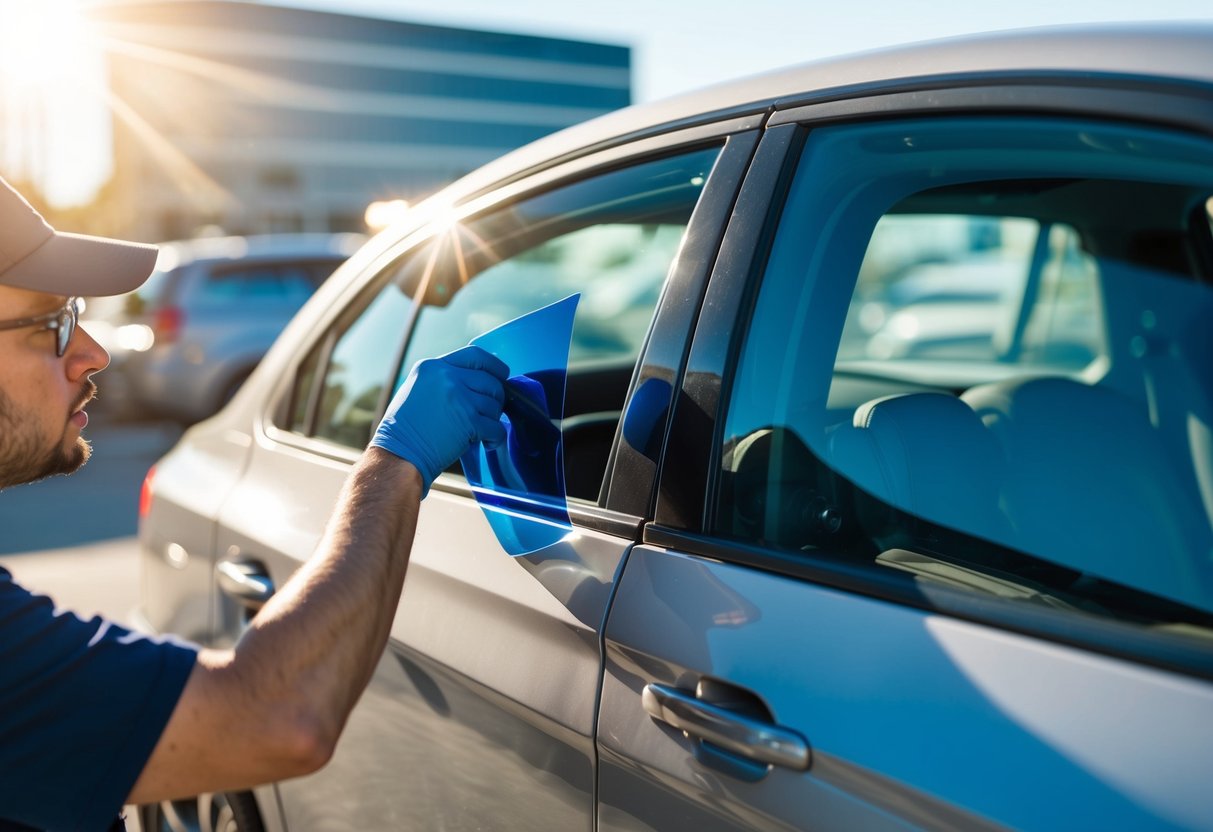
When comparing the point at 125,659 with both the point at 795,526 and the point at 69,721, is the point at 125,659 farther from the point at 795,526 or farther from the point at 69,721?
the point at 795,526

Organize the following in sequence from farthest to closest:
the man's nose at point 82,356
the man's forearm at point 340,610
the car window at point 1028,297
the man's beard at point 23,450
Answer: the car window at point 1028,297 → the man's nose at point 82,356 → the man's beard at point 23,450 → the man's forearm at point 340,610

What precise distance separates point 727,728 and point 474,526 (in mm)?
627

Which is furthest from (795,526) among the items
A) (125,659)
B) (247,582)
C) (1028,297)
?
(1028,297)

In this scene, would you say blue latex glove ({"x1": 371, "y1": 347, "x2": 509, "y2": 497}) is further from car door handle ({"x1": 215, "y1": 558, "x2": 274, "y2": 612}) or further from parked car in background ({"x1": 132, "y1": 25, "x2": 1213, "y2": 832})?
car door handle ({"x1": 215, "y1": 558, "x2": 274, "y2": 612})

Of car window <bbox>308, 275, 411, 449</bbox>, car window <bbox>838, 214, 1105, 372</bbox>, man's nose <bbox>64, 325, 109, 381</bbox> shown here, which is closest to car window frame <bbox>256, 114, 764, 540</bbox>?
car window <bbox>308, 275, 411, 449</bbox>

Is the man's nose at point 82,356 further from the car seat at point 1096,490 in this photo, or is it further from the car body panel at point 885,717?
the car seat at point 1096,490

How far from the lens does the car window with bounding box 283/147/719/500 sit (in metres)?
1.73

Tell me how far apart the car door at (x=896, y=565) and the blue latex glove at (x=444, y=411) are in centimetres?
30

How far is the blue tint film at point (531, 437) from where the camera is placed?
1.59 m

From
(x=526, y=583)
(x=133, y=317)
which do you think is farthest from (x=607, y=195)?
(x=133, y=317)

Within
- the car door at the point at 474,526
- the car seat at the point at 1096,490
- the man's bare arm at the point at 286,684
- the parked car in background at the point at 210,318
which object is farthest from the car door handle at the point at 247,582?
the parked car in background at the point at 210,318

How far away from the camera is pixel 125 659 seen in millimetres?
1159

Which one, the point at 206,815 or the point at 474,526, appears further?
the point at 206,815

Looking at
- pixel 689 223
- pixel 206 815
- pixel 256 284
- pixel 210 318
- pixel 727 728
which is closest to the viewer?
pixel 727 728
